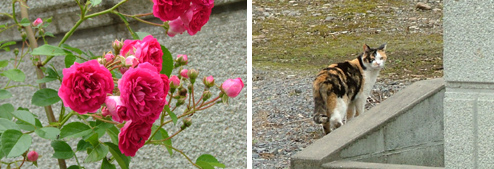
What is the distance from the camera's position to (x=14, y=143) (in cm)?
115

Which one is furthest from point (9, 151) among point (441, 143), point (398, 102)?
point (441, 143)

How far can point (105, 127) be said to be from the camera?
3.93 feet

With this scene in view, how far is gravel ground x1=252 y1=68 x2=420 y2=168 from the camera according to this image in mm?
4875

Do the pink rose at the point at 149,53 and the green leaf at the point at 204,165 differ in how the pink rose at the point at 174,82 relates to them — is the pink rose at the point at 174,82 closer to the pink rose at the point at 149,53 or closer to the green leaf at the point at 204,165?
the pink rose at the point at 149,53

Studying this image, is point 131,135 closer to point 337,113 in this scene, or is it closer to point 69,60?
point 69,60

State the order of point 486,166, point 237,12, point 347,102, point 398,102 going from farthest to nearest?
point 347,102 → point 398,102 → point 237,12 → point 486,166

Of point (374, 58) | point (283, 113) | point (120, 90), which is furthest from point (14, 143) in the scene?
point (283, 113)

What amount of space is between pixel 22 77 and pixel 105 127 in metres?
0.36

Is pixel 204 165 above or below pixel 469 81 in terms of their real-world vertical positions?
below

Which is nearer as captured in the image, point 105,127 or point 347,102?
point 105,127

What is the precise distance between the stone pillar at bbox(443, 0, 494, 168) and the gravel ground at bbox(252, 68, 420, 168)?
2.96 metres

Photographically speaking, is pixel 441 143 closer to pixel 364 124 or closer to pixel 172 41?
pixel 364 124

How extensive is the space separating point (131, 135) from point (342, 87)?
2802 millimetres

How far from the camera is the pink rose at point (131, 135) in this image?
1123 millimetres
